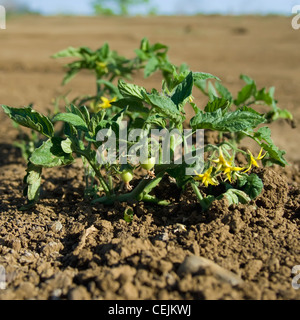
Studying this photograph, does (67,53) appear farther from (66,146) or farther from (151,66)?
(66,146)

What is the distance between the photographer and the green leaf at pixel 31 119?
1864 millimetres

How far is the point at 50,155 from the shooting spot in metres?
1.86

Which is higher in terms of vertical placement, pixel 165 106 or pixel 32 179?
pixel 165 106

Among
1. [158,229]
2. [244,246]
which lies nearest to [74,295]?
[158,229]

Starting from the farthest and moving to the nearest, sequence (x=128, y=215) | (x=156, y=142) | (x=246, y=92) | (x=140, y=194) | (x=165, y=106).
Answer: (x=246, y=92) → (x=140, y=194) → (x=128, y=215) → (x=156, y=142) → (x=165, y=106)

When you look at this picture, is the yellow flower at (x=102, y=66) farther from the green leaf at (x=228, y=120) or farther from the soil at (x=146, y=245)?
the green leaf at (x=228, y=120)

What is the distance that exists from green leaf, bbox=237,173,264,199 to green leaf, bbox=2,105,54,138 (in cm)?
95

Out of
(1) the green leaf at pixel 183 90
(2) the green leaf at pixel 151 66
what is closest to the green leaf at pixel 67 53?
(2) the green leaf at pixel 151 66

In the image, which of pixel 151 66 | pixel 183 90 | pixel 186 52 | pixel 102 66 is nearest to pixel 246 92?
pixel 151 66

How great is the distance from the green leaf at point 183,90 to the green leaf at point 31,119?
604 mm

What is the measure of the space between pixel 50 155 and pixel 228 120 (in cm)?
82

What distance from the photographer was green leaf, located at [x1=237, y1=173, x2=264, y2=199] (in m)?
1.91

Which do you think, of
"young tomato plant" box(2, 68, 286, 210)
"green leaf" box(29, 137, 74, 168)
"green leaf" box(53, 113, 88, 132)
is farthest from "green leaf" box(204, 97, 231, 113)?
"green leaf" box(29, 137, 74, 168)
